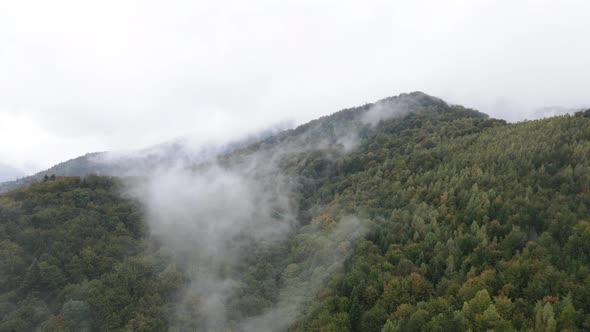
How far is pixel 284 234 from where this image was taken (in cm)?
13475

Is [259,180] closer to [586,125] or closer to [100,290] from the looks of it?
[100,290]

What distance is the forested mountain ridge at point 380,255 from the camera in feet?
216

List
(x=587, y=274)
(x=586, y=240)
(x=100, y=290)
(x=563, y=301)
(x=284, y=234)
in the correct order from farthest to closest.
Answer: (x=284, y=234), (x=100, y=290), (x=586, y=240), (x=587, y=274), (x=563, y=301)

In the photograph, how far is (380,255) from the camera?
9138 centimetres

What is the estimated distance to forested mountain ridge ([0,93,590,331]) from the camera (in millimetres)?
65938

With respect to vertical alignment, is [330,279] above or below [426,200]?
below

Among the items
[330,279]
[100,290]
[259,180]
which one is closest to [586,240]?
[330,279]

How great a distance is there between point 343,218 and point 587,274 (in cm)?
6852

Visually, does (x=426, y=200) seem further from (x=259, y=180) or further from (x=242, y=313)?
(x=259, y=180)

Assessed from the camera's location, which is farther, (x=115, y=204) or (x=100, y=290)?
(x=115, y=204)

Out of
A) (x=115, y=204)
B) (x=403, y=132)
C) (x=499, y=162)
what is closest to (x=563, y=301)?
(x=499, y=162)

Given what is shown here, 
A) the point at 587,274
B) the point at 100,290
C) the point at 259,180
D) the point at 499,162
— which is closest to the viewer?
the point at 587,274

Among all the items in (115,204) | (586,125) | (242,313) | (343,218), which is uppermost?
(115,204)

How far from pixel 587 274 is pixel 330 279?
50.3 m
